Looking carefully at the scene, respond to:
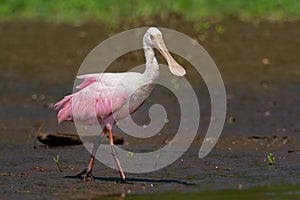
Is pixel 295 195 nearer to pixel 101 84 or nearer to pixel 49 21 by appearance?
pixel 101 84

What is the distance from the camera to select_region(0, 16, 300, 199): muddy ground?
9.04 metres

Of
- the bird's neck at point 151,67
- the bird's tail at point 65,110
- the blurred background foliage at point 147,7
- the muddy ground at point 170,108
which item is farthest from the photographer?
the blurred background foliage at point 147,7

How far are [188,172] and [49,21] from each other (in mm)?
8032

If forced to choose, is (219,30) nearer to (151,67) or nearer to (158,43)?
(158,43)

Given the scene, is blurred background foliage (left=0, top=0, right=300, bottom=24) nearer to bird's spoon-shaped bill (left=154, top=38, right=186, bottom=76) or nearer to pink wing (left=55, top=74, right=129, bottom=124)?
pink wing (left=55, top=74, right=129, bottom=124)

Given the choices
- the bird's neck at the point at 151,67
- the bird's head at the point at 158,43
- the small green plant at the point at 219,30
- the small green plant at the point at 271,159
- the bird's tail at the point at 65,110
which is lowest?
the small green plant at the point at 271,159

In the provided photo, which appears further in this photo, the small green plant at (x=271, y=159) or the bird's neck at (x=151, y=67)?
the small green plant at (x=271, y=159)

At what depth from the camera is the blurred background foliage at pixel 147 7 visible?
54.5 ft

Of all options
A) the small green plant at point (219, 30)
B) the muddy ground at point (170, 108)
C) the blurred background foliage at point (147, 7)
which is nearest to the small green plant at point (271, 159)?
the muddy ground at point (170, 108)

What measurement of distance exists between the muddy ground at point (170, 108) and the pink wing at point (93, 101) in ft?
1.92

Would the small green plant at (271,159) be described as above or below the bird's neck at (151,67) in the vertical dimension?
below

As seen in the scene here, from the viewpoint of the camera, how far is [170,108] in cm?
1254

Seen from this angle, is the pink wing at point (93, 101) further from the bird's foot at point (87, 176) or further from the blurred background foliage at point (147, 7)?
the blurred background foliage at point (147, 7)

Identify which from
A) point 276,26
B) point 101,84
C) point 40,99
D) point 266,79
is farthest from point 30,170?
point 276,26
